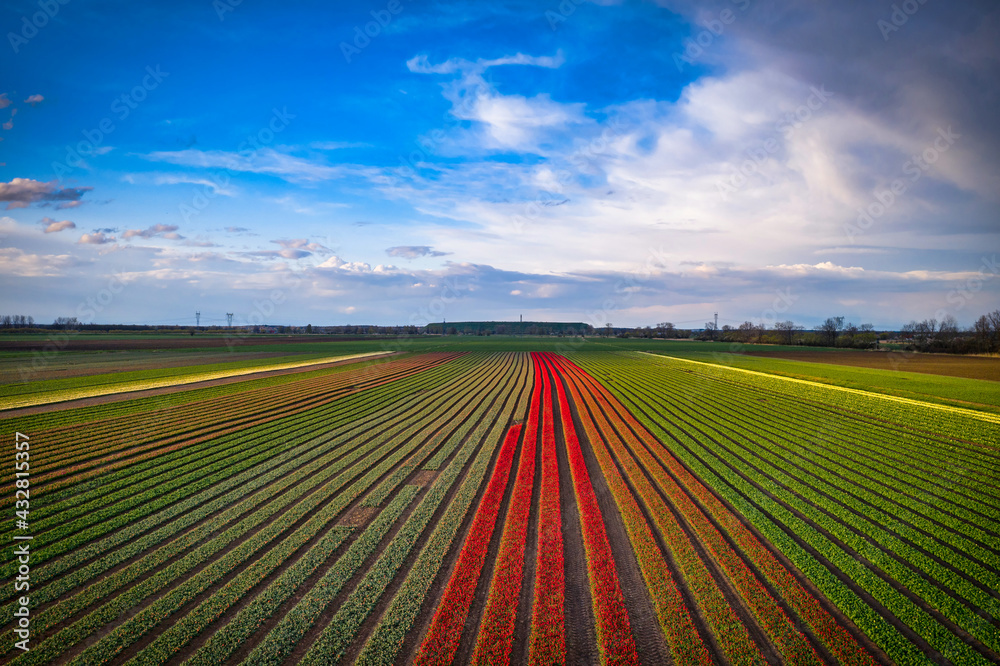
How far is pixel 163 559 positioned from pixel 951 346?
102 meters

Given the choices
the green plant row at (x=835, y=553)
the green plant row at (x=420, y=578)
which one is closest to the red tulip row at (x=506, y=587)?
the green plant row at (x=420, y=578)

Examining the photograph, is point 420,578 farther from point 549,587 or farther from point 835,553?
point 835,553

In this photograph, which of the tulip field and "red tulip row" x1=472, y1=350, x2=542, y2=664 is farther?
the tulip field

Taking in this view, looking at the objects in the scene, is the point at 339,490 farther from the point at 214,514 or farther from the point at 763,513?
the point at 763,513

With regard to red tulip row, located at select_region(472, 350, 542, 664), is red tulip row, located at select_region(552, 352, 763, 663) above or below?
above

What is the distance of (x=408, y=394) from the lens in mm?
26984

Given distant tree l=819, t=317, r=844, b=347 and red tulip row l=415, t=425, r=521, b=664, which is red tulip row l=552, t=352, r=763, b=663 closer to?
red tulip row l=415, t=425, r=521, b=664

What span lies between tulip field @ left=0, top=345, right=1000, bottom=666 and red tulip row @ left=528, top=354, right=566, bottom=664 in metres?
0.04

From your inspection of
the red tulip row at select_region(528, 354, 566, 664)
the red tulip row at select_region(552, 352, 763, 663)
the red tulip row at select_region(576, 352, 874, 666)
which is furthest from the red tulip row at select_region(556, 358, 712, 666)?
the red tulip row at select_region(528, 354, 566, 664)

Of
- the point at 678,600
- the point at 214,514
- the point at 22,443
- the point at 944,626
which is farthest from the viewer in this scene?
the point at 22,443

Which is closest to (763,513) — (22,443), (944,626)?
(944,626)

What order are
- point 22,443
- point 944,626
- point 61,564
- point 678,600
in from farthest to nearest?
1. point 22,443
2. point 61,564
3. point 678,600
4. point 944,626

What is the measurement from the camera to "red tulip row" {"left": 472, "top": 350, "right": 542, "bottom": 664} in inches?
229

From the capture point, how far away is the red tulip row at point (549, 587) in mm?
5789
